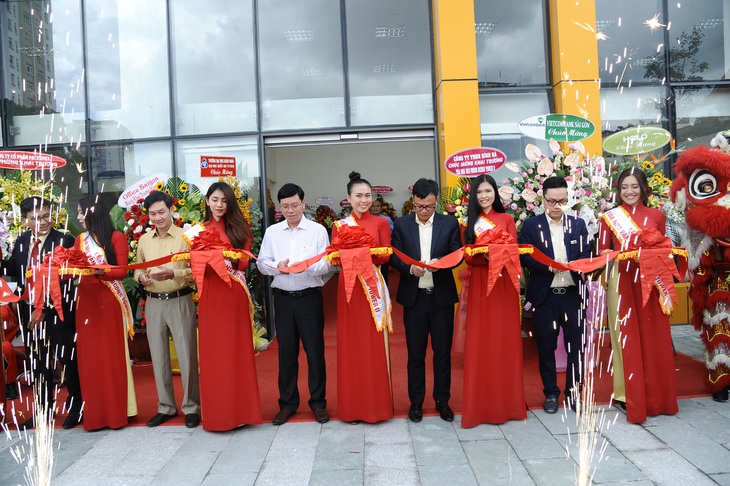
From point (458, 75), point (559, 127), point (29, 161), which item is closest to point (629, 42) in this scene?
point (559, 127)

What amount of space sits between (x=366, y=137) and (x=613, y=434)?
5027mm

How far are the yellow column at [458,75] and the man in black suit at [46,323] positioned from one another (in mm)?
4434

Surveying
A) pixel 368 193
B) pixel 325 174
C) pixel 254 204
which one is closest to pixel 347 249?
pixel 368 193

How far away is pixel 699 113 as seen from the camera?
770cm

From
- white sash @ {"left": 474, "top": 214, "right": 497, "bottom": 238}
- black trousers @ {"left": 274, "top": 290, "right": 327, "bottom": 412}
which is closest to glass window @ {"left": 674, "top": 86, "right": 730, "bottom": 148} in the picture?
white sash @ {"left": 474, "top": 214, "right": 497, "bottom": 238}

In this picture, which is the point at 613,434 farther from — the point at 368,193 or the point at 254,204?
the point at 254,204

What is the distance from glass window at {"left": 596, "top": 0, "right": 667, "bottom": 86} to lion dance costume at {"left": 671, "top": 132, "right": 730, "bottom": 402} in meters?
3.62

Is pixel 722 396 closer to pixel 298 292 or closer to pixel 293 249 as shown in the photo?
pixel 298 292

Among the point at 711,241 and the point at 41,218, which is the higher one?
the point at 41,218

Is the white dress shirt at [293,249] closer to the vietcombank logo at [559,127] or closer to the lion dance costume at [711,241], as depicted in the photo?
the lion dance costume at [711,241]

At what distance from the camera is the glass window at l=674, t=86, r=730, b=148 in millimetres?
7691

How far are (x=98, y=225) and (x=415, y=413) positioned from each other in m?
2.58

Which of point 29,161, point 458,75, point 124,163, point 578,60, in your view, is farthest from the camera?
point 124,163

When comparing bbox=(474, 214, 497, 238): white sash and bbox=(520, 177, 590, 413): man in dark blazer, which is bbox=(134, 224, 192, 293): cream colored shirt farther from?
bbox=(520, 177, 590, 413): man in dark blazer
